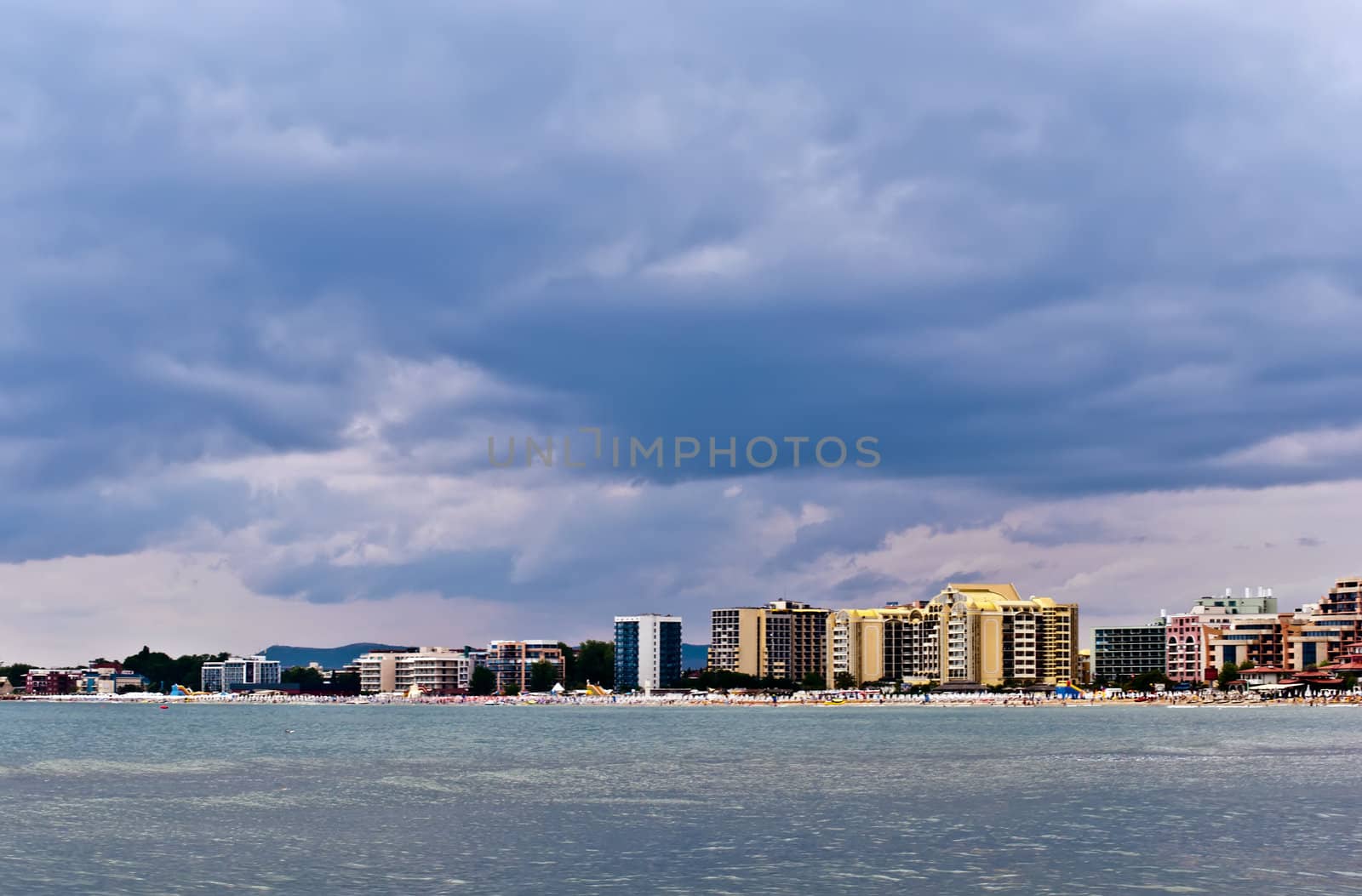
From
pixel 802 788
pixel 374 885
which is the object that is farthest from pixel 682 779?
pixel 374 885

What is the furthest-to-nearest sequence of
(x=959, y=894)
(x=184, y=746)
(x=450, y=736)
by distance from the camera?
(x=450, y=736)
(x=184, y=746)
(x=959, y=894)

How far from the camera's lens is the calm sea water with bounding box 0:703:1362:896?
39.7m

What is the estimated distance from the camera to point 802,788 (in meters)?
67.6

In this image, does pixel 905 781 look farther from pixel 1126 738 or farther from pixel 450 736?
pixel 450 736

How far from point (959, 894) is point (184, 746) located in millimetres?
96650

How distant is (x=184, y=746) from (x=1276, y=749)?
8382 centimetres

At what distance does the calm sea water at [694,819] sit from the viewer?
39.7 m

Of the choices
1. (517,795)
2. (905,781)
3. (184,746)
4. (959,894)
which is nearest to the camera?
(959,894)

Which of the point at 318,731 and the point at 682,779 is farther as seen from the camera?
the point at 318,731

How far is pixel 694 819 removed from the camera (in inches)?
2125

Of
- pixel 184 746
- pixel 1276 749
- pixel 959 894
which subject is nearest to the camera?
pixel 959 894

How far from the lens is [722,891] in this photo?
123 ft

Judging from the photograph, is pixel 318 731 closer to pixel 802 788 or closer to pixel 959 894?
pixel 802 788

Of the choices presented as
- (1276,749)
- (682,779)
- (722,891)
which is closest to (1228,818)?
(722,891)
